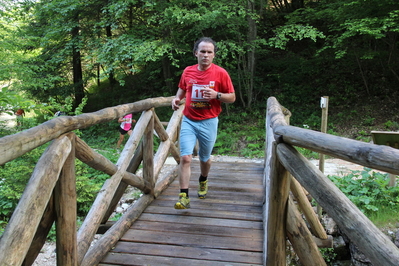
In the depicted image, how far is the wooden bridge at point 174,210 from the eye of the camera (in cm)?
148

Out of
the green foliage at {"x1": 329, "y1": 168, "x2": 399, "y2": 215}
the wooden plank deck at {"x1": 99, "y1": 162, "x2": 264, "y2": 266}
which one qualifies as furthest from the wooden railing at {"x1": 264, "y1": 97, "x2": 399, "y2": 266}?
the green foliage at {"x1": 329, "y1": 168, "x2": 399, "y2": 215}

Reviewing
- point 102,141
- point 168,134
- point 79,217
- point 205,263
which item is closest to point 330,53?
point 102,141

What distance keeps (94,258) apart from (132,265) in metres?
0.31

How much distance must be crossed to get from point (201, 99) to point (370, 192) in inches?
138

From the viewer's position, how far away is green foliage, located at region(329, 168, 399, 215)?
16.2ft

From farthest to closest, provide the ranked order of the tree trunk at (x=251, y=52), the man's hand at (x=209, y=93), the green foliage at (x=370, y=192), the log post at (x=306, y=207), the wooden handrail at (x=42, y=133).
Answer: the tree trunk at (x=251, y=52) → the green foliage at (x=370, y=192) → the man's hand at (x=209, y=93) → the log post at (x=306, y=207) → the wooden handrail at (x=42, y=133)

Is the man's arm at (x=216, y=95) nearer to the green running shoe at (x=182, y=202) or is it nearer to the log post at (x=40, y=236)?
the green running shoe at (x=182, y=202)

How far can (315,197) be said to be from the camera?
64.2 inches

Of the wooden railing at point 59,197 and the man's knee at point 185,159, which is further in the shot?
the man's knee at point 185,159

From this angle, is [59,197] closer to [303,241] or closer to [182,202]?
[303,241]

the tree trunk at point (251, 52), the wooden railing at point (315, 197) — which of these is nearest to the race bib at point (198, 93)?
the wooden railing at point (315, 197)

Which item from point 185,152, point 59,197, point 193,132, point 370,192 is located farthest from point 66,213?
point 370,192

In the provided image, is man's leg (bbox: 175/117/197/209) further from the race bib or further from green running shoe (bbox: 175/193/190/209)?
the race bib

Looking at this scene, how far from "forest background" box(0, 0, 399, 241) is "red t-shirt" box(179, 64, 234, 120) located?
4347 mm
